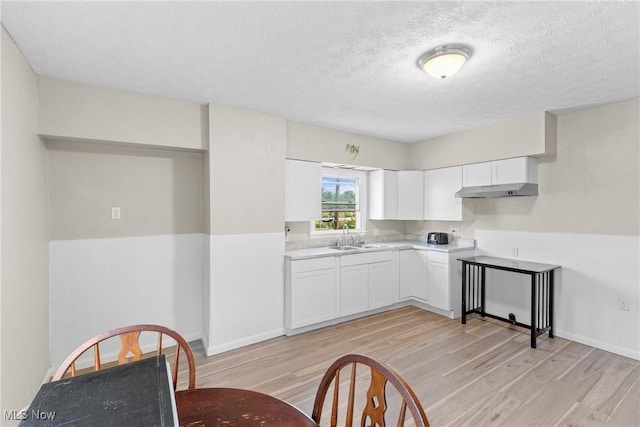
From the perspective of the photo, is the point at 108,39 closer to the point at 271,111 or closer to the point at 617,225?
the point at 271,111

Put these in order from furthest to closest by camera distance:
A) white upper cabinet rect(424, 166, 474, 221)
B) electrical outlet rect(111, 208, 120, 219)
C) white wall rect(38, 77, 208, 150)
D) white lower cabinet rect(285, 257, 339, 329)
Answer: white upper cabinet rect(424, 166, 474, 221) → white lower cabinet rect(285, 257, 339, 329) → electrical outlet rect(111, 208, 120, 219) → white wall rect(38, 77, 208, 150)

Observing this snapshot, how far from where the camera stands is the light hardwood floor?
2.20 meters

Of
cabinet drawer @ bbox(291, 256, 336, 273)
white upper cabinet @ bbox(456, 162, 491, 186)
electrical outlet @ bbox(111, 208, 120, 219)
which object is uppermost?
white upper cabinet @ bbox(456, 162, 491, 186)

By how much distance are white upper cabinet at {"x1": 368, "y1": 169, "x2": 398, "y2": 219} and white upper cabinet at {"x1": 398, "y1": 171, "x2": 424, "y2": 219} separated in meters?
0.07

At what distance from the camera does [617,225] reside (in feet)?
10.0

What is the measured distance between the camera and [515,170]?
139 inches

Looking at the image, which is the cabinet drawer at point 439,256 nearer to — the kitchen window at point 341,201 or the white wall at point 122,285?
the kitchen window at point 341,201

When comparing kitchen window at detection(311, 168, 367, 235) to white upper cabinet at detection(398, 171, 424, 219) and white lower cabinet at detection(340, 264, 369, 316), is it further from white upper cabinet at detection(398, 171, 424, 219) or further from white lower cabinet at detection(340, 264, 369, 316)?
white lower cabinet at detection(340, 264, 369, 316)

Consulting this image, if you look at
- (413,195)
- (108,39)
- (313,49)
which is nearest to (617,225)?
(413,195)

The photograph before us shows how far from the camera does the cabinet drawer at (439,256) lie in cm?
399

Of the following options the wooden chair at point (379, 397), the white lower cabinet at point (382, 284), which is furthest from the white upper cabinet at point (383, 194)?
the wooden chair at point (379, 397)

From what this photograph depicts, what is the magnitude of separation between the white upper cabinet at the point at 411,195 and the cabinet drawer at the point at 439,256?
68 centimetres

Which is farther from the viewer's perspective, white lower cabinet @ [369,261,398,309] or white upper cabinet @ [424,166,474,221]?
white upper cabinet @ [424,166,474,221]

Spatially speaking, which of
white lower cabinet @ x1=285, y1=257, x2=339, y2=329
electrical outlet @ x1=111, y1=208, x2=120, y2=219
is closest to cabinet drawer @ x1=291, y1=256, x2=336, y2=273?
white lower cabinet @ x1=285, y1=257, x2=339, y2=329
